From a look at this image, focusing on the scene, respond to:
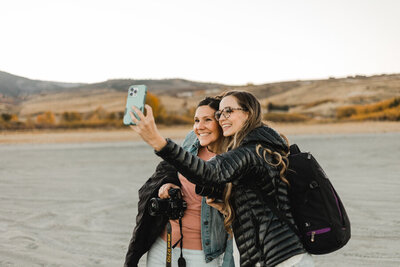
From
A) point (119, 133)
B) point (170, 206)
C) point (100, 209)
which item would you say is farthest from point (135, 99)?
point (119, 133)

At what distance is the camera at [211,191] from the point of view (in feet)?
6.70

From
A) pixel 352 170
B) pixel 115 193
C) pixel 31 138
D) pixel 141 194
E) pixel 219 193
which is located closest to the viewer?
pixel 219 193

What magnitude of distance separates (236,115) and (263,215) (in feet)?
1.57

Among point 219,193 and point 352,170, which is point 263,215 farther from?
point 352,170

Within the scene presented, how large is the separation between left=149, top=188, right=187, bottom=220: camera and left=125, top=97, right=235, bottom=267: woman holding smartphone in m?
0.07

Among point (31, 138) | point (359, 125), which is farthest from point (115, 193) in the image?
point (359, 125)

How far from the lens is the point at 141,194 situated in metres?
2.79

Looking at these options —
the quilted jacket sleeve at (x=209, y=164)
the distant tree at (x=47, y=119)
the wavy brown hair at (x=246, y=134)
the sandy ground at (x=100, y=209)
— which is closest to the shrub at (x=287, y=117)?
the distant tree at (x=47, y=119)

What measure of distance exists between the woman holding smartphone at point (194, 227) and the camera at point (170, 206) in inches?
2.8

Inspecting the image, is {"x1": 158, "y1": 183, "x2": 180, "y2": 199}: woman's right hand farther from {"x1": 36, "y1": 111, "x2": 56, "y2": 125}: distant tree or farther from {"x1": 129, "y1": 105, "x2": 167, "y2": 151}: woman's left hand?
{"x1": 36, "y1": 111, "x2": 56, "y2": 125}: distant tree

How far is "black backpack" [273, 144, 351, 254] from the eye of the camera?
2.02 meters

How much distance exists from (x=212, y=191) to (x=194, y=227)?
24.0 inches

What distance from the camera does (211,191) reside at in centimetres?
208

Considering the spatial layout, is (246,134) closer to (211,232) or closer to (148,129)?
(148,129)
